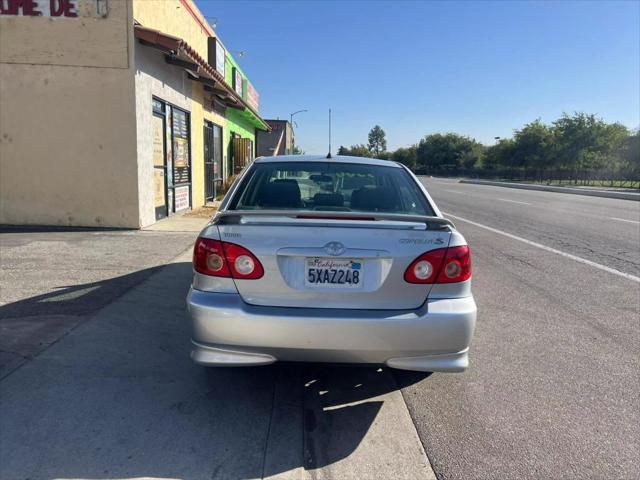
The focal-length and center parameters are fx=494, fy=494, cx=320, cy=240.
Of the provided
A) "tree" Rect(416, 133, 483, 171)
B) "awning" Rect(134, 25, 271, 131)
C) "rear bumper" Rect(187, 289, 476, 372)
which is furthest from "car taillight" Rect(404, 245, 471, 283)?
"tree" Rect(416, 133, 483, 171)

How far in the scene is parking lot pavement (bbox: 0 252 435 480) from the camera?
2662 mm

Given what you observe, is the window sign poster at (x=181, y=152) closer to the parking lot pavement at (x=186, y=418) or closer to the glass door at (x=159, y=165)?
the glass door at (x=159, y=165)

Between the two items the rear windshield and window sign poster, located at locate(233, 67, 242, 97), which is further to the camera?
window sign poster, located at locate(233, 67, 242, 97)

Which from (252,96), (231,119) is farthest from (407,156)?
(231,119)

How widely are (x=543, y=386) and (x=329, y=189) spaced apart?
227cm

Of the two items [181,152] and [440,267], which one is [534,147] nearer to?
[181,152]

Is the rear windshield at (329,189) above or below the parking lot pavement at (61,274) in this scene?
above

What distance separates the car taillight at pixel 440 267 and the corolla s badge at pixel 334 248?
0.42 m

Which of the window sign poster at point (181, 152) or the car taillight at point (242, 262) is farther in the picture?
the window sign poster at point (181, 152)

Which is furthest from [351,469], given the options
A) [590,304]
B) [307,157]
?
[590,304]

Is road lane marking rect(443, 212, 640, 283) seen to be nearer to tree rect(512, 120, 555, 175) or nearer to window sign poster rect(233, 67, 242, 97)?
window sign poster rect(233, 67, 242, 97)

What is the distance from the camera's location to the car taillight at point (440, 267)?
2.99 m

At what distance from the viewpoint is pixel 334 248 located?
9.54ft

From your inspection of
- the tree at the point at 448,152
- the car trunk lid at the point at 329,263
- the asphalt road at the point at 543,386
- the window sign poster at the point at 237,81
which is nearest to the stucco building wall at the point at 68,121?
the asphalt road at the point at 543,386
